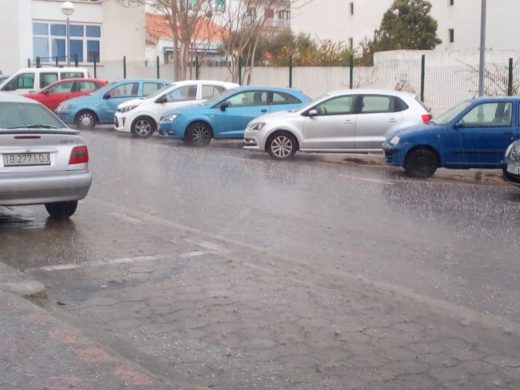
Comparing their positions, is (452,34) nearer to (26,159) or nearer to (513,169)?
(513,169)

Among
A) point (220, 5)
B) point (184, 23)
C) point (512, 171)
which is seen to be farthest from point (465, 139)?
point (220, 5)

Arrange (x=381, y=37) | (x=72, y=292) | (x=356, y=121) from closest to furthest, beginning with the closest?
(x=72, y=292) < (x=356, y=121) < (x=381, y=37)

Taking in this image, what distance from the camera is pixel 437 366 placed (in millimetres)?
5805

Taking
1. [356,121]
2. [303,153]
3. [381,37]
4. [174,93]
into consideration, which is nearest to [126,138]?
[174,93]

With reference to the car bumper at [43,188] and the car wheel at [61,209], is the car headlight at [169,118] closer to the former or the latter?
the car wheel at [61,209]

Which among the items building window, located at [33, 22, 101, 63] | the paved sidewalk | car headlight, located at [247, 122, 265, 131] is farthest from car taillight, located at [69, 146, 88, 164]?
building window, located at [33, 22, 101, 63]

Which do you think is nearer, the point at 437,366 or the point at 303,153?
the point at 437,366

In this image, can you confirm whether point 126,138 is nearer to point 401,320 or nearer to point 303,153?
point 303,153

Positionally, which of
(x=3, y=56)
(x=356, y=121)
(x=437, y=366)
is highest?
(x=3, y=56)

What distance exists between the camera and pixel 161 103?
76.0 ft

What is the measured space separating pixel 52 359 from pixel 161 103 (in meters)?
18.2

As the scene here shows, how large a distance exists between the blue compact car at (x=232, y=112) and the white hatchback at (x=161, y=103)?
2.17 meters

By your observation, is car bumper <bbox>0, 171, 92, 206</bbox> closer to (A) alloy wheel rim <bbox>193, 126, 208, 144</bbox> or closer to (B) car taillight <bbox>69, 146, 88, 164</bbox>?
(B) car taillight <bbox>69, 146, 88, 164</bbox>

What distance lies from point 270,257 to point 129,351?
311cm
